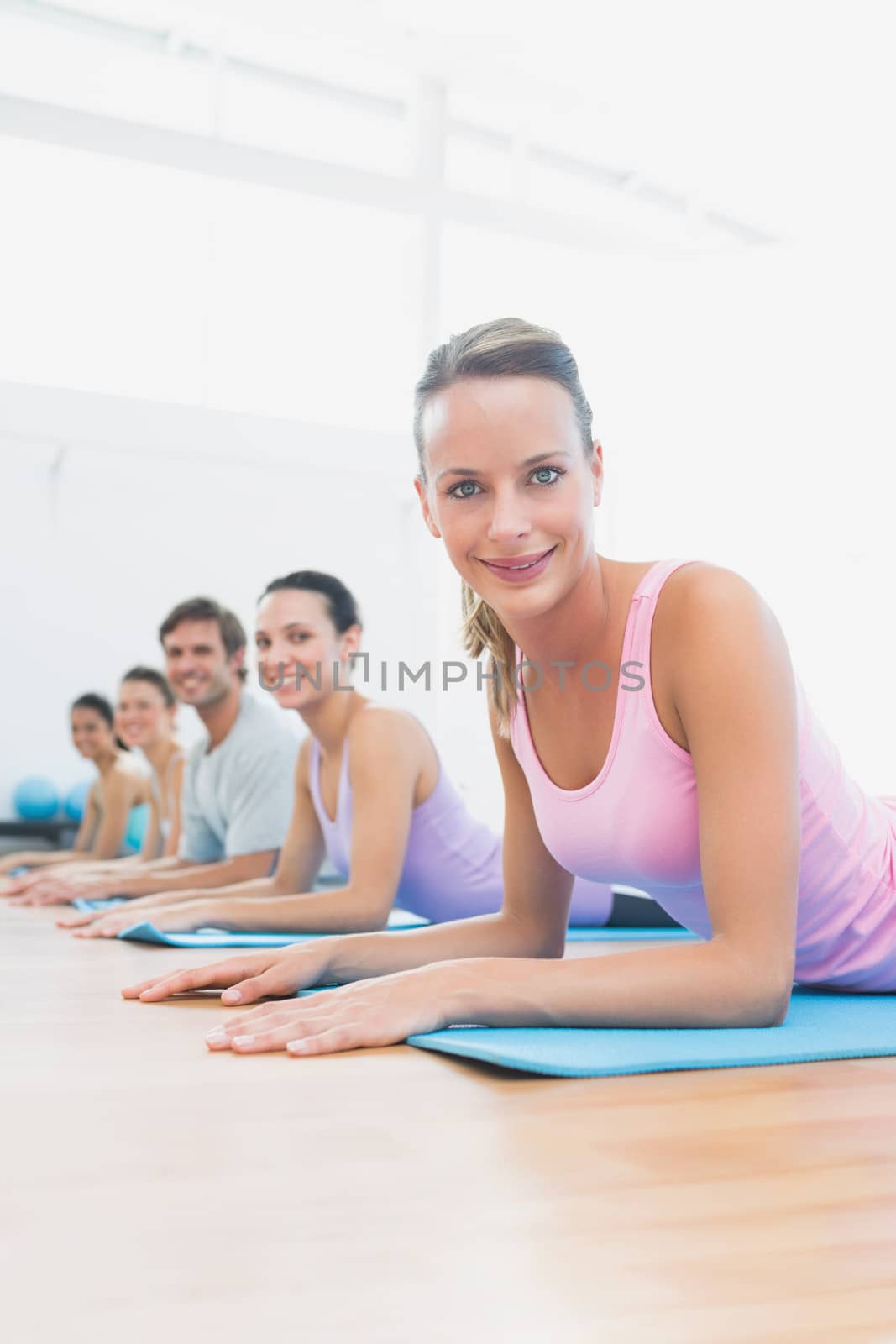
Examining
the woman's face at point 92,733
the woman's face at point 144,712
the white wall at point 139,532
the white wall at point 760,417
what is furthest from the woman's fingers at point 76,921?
the white wall at point 760,417

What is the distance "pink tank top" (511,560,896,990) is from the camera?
47.5 inches

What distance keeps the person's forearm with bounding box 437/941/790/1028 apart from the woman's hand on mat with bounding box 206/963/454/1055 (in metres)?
0.02

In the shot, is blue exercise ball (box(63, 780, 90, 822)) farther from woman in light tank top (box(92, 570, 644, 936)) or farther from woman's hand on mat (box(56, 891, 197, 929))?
woman in light tank top (box(92, 570, 644, 936))

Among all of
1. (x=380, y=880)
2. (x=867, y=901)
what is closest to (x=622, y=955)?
(x=867, y=901)

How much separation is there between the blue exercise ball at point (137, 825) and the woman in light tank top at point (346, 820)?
2411 millimetres

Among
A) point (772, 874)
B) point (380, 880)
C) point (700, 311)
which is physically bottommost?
point (380, 880)

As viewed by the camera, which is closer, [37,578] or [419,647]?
[37,578]

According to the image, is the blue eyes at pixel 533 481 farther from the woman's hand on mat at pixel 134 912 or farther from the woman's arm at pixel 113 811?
the woman's arm at pixel 113 811

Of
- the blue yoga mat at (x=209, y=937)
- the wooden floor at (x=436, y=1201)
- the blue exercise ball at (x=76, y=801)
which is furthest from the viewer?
the blue exercise ball at (x=76, y=801)

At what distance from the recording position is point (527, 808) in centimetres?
145

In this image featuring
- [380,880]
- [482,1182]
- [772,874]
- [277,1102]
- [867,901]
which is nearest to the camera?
[482,1182]

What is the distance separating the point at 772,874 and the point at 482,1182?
485mm

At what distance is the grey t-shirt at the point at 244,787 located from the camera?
2.91 metres

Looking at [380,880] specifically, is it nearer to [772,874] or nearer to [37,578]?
[772,874]
